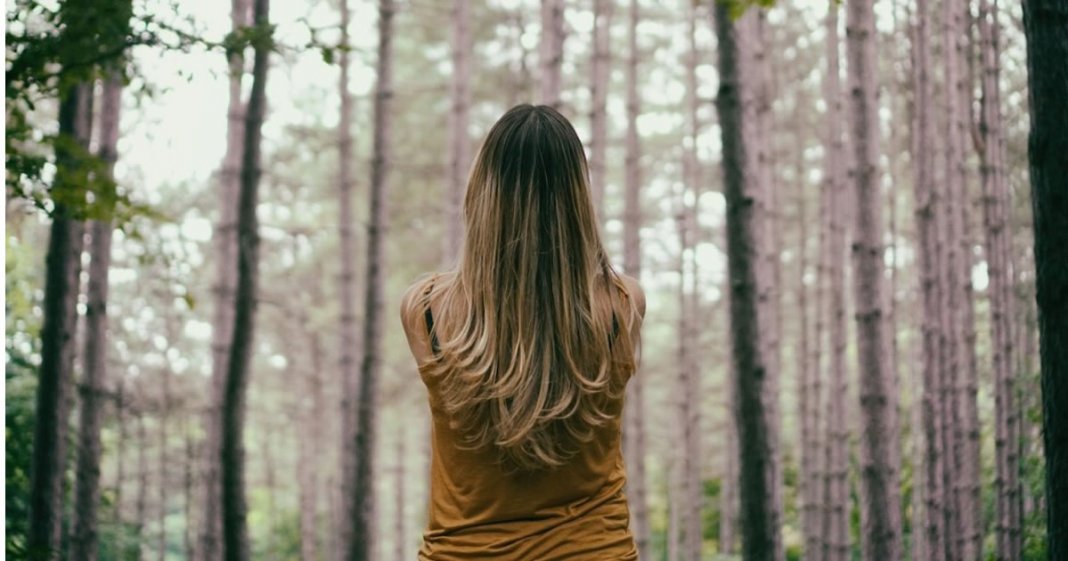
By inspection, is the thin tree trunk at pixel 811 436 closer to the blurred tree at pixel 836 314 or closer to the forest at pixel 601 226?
the forest at pixel 601 226

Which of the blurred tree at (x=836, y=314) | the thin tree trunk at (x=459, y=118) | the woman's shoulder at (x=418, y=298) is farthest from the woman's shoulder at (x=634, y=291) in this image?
the blurred tree at (x=836, y=314)

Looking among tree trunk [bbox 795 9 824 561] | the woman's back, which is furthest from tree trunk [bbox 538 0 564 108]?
the woman's back

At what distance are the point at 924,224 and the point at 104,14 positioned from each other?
18.8 feet

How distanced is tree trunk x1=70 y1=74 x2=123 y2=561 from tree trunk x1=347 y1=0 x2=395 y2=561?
1645 millimetres

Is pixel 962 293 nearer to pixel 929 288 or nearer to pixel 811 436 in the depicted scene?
pixel 929 288

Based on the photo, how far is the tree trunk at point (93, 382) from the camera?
20.3 ft

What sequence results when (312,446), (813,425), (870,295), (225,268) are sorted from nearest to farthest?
1. (870,295)
2. (225,268)
3. (813,425)
4. (312,446)

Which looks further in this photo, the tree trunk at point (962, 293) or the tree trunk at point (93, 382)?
the tree trunk at point (962, 293)

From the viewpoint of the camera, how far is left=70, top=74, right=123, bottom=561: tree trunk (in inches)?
243

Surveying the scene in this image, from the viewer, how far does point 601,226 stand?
3465 mm

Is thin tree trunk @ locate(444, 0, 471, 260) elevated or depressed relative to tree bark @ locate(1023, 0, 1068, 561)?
elevated

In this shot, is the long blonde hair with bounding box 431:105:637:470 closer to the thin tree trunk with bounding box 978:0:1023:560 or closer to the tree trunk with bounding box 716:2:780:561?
the tree trunk with bounding box 716:2:780:561

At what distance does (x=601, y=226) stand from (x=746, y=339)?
147cm

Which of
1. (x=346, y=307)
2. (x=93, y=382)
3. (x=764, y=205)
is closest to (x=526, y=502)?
(x=93, y=382)
